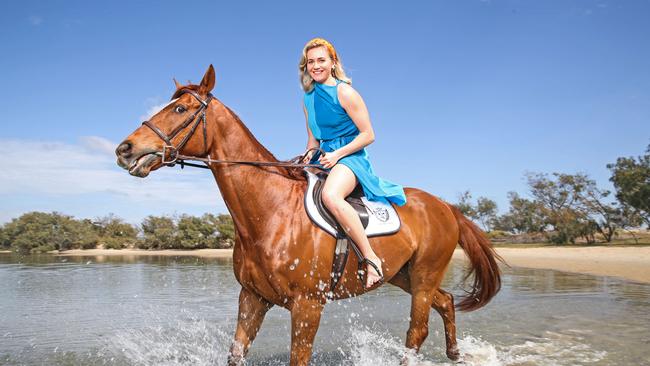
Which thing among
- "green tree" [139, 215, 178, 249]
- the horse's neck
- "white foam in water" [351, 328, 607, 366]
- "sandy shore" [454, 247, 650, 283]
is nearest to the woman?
the horse's neck

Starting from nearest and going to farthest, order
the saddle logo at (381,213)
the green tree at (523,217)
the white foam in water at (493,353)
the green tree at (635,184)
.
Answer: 1. the saddle logo at (381,213)
2. the white foam in water at (493,353)
3. the green tree at (635,184)
4. the green tree at (523,217)

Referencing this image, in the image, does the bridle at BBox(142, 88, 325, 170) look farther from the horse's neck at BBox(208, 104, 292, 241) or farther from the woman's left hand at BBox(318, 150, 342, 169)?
the woman's left hand at BBox(318, 150, 342, 169)

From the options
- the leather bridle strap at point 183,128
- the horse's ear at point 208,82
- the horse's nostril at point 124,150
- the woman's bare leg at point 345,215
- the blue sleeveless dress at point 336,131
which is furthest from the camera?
the blue sleeveless dress at point 336,131

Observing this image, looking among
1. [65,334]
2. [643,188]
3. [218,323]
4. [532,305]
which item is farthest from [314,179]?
[643,188]

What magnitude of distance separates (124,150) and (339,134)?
72.7 inches

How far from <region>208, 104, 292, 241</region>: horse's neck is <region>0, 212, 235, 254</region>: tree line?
41.6m

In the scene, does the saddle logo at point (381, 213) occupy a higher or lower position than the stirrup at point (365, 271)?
higher

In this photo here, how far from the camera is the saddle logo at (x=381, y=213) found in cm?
411

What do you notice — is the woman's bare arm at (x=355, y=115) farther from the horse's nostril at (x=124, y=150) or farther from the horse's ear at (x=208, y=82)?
the horse's nostril at (x=124, y=150)

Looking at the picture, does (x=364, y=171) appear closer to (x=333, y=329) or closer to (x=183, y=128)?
(x=183, y=128)

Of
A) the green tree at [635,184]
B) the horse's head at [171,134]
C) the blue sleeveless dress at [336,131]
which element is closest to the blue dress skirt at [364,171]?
the blue sleeveless dress at [336,131]

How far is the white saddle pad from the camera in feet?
12.3

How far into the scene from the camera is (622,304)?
875cm

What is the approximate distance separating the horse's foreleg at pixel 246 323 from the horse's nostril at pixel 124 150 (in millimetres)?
1481
